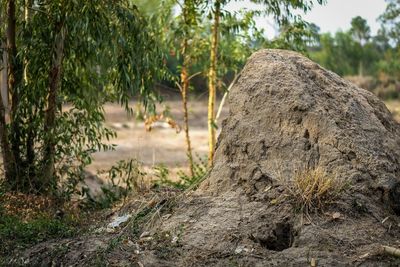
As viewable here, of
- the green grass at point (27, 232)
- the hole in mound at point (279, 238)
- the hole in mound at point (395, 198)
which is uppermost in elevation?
the hole in mound at point (395, 198)

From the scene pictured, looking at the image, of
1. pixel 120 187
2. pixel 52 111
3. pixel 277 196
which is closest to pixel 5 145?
pixel 52 111

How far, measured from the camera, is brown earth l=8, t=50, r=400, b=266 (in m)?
5.27

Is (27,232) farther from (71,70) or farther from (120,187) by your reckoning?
(71,70)

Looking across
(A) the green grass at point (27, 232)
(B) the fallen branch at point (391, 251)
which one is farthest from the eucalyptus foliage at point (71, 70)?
(B) the fallen branch at point (391, 251)

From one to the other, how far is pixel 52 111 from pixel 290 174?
130 inches

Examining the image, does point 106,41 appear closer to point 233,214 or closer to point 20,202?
point 20,202

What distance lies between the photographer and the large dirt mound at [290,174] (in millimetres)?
5266

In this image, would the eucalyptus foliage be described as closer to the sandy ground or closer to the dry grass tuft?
the dry grass tuft

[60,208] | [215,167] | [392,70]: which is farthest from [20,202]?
[392,70]

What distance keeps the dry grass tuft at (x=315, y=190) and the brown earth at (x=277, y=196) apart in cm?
3

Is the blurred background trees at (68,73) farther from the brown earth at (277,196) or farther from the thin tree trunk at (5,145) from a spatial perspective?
the brown earth at (277,196)

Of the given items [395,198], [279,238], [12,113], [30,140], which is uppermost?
[12,113]

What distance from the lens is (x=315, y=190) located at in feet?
18.1

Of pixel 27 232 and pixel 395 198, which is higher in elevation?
pixel 395 198
